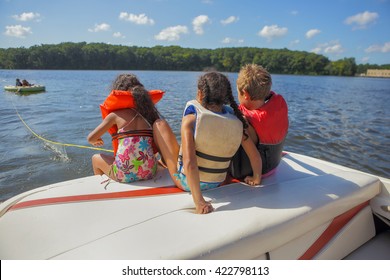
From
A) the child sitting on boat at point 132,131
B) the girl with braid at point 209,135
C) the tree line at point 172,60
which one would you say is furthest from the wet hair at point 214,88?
the tree line at point 172,60

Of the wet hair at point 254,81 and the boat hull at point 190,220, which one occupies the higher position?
the wet hair at point 254,81

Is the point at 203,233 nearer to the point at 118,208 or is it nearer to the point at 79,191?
the point at 118,208

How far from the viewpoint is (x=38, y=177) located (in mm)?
4707

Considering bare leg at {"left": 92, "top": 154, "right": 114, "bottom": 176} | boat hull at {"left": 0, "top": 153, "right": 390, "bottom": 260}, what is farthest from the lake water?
boat hull at {"left": 0, "top": 153, "right": 390, "bottom": 260}

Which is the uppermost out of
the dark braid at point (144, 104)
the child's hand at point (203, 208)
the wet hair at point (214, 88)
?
the wet hair at point (214, 88)

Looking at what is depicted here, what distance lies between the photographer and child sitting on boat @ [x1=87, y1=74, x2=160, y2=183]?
233 centimetres

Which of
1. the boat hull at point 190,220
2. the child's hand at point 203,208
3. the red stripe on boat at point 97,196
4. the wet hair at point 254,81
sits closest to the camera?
the boat hull at point 190,220

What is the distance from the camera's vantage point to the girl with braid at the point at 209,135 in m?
1.89

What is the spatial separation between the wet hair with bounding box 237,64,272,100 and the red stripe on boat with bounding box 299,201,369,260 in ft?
3.57

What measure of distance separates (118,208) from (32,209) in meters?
0.57

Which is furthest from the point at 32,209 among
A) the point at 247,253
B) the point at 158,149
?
the point at 247,253

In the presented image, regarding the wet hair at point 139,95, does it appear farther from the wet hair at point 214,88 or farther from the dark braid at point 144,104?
the wet hair at point 214,88

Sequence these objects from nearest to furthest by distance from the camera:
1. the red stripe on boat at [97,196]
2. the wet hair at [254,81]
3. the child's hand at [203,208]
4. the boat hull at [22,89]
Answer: the child's hand at [203,208] → the red stripe on boat at [97,196] → the wet hair at [254,81] → the boat hull at [22,89]

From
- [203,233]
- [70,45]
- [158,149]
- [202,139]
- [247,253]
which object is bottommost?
[247,253]
